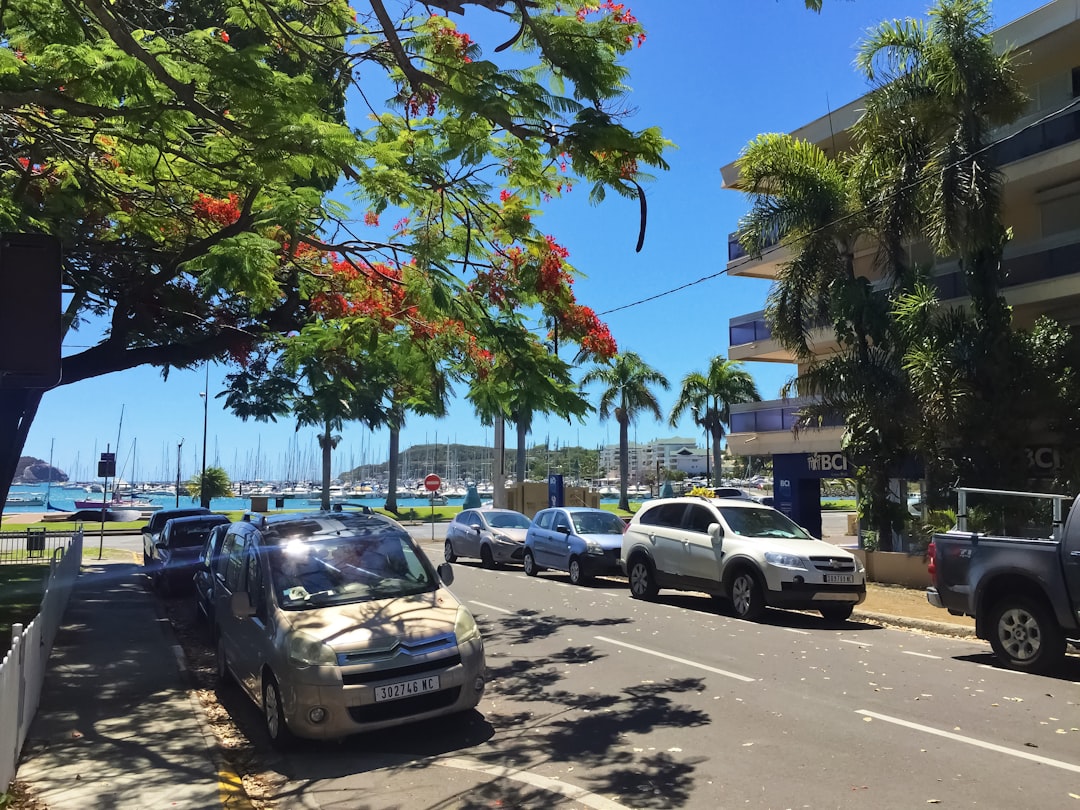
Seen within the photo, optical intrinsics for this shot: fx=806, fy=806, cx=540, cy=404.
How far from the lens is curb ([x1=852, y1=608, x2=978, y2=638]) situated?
10.8m

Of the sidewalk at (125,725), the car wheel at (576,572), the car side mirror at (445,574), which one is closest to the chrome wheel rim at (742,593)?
the sidewalk at (125,725)

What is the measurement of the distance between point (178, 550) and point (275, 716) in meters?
9.84

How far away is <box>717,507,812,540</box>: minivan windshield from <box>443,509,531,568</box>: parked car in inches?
283

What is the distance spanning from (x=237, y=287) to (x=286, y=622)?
186 inches

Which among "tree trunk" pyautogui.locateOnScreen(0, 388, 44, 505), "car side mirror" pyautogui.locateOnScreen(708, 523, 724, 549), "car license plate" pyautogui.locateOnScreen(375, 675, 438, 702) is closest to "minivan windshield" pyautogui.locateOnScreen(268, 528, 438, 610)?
"car license plate" pyautogui.locateOnScreen(375, 675, 438, 702)

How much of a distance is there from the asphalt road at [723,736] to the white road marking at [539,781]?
0.05ft

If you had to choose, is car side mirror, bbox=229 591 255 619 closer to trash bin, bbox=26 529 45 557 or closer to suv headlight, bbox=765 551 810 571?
suv headlight, bbox=765 551 810 571

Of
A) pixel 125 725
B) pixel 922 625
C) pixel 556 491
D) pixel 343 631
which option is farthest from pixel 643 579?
pixel 556 491

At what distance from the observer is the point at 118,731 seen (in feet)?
21.3

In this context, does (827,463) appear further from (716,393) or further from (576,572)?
(716,393)

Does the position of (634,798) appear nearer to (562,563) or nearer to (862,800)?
(862,800)

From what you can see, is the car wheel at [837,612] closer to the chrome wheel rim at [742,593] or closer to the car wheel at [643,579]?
the chrome wheel rim at [742,593]

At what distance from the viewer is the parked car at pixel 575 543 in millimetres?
16141

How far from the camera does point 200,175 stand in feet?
30.7
